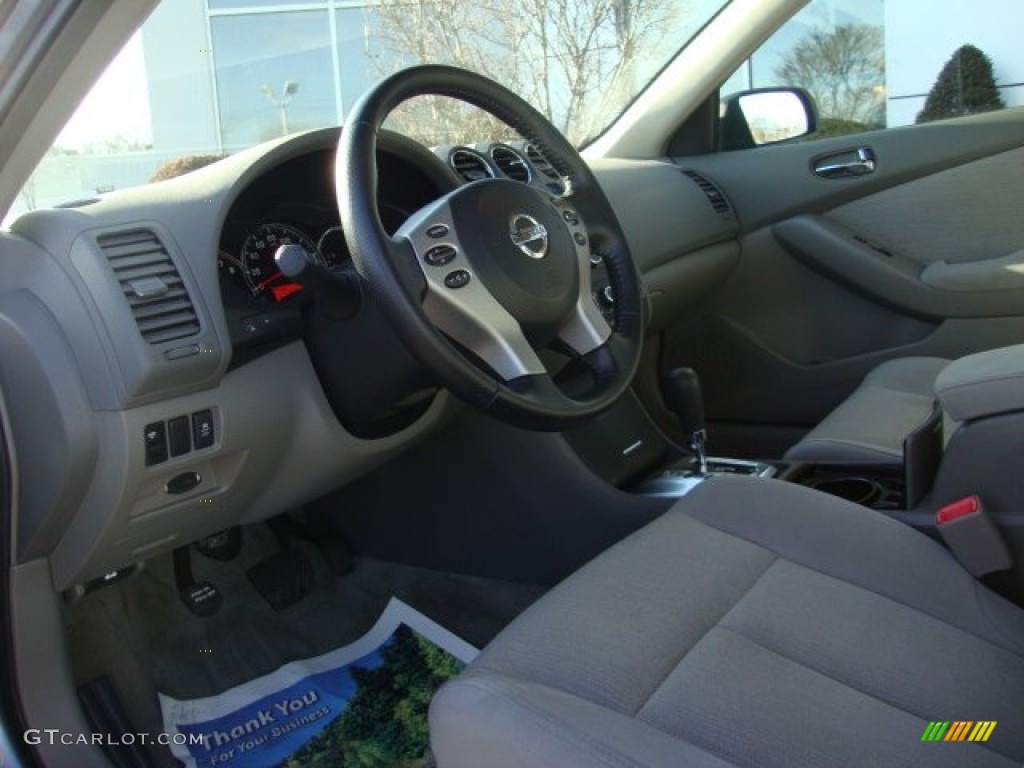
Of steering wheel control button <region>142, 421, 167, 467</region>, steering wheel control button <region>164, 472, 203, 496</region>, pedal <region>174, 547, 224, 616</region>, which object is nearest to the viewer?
steering wheel control button <region>142, 421, 167, 467</region>

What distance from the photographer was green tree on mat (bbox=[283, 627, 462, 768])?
1956mm

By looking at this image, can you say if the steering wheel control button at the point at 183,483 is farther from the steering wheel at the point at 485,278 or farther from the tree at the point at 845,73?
the tree at the point at 845,73

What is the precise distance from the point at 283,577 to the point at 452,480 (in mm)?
423

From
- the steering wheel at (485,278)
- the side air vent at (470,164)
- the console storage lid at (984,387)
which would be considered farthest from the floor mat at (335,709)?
the console storage lid at (984,387)

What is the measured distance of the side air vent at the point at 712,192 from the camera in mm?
3080

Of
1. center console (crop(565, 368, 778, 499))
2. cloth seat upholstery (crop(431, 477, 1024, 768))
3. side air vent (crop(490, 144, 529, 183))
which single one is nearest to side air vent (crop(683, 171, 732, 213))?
center console (crop(565, 368, 778, 499))

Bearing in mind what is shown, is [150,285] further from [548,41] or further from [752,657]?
[548,41]

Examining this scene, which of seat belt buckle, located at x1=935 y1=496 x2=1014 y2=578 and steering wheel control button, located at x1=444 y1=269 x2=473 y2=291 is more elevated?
steering wheel control button, located at x1=444 y1=269 x2=473 y2=291

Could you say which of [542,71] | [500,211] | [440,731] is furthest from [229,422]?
[542,71]

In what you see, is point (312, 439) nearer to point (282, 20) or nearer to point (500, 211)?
point (500, 211)

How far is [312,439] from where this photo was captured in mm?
1764

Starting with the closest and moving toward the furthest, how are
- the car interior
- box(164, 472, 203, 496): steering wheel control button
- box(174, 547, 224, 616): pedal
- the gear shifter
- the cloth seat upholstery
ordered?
the cloth seat upholstery
the car interior
box(164, 472, 203, 496): steering wheel control button
box(174, 547, 224, 616): pedal
the gear shifter

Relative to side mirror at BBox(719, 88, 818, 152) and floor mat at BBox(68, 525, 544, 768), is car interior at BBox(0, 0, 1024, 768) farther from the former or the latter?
side mirror at BBox(719, 88, 818, 152)

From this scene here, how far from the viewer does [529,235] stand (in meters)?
1.56
